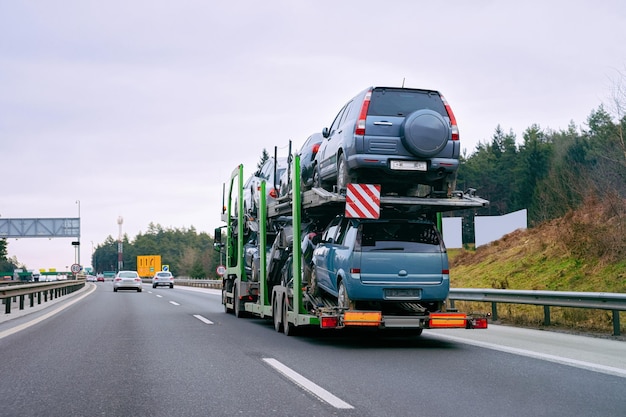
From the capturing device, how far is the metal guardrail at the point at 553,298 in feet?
38.1

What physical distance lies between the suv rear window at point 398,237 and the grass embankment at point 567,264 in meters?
4.17

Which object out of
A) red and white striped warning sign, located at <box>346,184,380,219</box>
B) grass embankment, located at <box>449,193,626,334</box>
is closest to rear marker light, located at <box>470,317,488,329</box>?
red and white striped warning sign, located at <box>346,184,380,219</box>

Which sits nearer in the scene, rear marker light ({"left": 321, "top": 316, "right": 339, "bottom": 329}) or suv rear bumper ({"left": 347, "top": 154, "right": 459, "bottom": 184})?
rear marker light ({"left": 321, "top": 316, "right": 339, "bottom": 329})

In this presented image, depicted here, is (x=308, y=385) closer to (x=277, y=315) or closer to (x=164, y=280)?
(x=277, y=315)

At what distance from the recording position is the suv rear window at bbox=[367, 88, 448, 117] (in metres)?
11.0

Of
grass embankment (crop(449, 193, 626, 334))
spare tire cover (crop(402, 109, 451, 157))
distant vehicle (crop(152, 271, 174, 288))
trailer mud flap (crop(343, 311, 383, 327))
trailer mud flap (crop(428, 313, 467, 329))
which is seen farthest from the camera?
distant vehicle (crop(152, 271, 174, 288))

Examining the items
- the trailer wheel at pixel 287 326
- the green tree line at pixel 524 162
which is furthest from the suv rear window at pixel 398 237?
the green tree line at pixel 524 162

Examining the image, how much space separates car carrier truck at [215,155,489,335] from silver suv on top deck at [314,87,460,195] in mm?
368

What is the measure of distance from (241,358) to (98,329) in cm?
579

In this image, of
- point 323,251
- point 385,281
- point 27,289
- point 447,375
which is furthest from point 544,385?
point 27,289

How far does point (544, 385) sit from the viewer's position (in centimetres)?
730

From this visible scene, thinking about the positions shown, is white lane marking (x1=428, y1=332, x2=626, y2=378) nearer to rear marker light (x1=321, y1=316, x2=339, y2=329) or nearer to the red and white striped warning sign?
rear marker light (x1=321, y1=316, x2=339, y2=329)

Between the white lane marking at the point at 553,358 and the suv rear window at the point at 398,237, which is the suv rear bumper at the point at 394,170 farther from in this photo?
the white lane marking at the point at 553,358

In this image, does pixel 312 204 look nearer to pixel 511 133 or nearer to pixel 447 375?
pixel 447 375
